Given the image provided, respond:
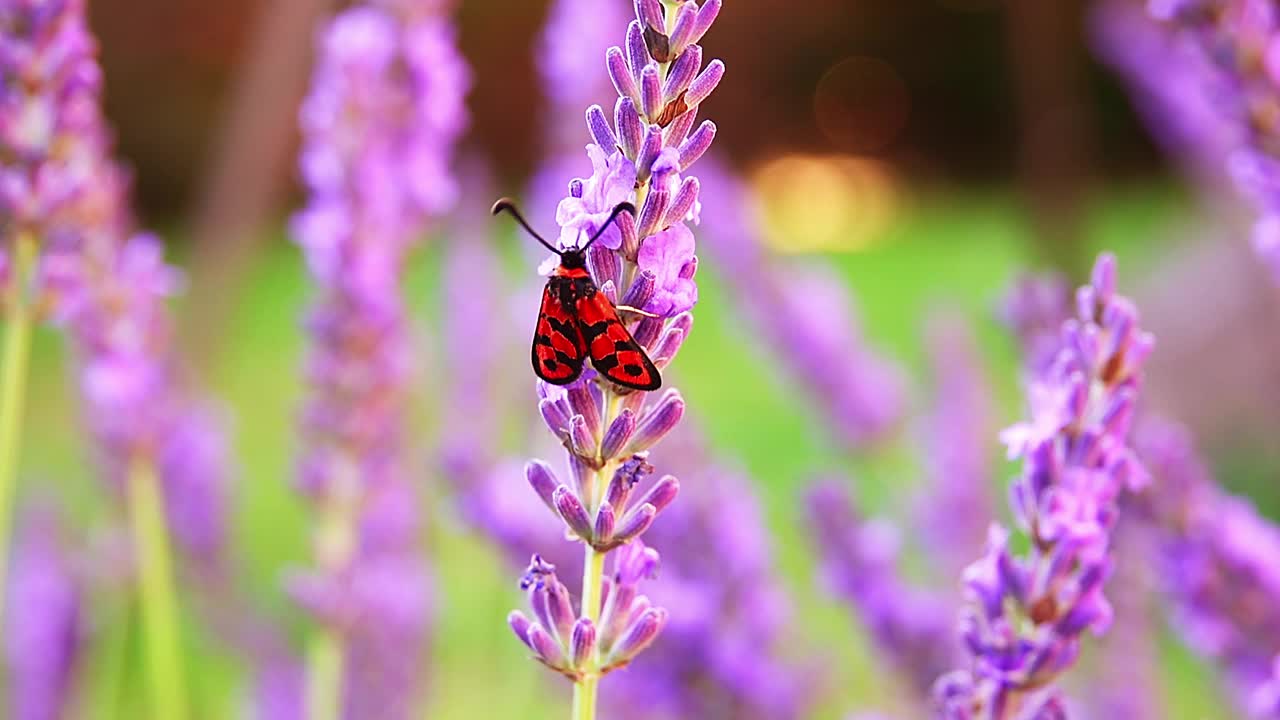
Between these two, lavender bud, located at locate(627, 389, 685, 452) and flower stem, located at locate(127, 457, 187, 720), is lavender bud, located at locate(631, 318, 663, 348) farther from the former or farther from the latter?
flower stem, located at locate(127, 457, 187, 720)

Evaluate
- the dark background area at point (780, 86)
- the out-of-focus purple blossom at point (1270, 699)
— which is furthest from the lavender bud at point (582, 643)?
the dark background area at point (780, 86)

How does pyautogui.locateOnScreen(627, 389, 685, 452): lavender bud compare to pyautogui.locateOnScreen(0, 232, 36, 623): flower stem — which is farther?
pyautogui.locateOnScreen(0, 232, 36, 623): flower stem

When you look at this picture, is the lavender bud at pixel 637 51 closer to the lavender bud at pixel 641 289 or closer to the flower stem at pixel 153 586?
the lavender bud at pixel 641 289

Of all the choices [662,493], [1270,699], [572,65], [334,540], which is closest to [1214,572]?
[1270,699]

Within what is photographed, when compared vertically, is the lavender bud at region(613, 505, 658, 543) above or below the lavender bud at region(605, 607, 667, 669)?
above

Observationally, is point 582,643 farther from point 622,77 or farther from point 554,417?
point 622,77

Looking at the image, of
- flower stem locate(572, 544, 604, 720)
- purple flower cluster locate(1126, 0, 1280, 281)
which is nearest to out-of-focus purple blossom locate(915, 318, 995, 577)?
purple flower cluster locate(1126, 0, 1280, 281)
